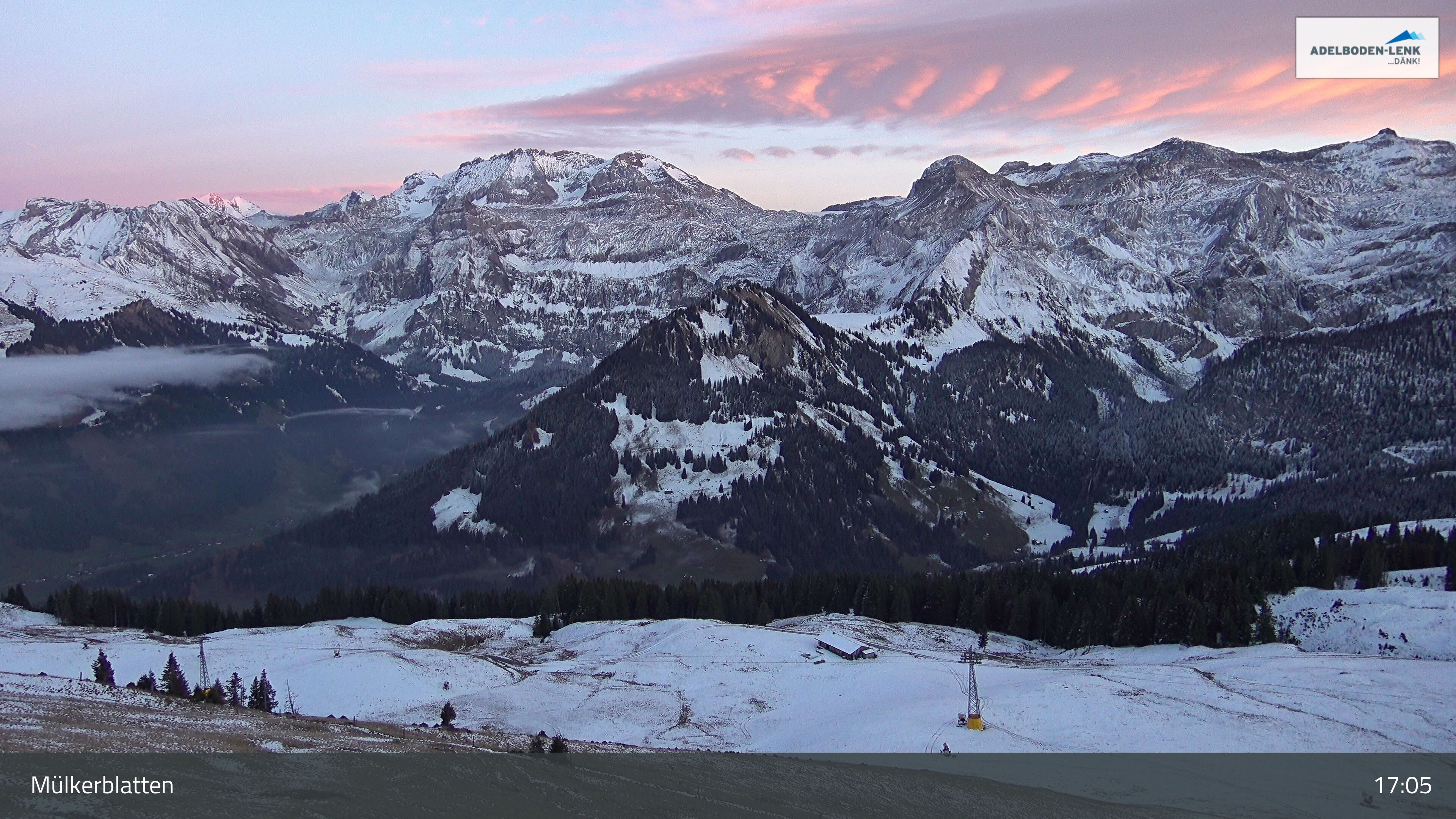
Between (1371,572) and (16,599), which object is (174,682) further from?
(1371,572)

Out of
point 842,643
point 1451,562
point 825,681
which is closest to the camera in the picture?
point 825,681

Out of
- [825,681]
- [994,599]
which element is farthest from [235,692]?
[994,599]

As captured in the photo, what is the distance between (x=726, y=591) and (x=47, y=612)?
103 m

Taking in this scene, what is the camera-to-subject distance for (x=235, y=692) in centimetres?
10156

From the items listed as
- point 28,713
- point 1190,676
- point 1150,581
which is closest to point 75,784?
point 28,713

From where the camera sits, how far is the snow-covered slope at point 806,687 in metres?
92.3

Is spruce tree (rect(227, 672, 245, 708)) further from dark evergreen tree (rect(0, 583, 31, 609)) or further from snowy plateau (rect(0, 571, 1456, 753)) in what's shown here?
dark evergreen tree (rect(0, 583, 31, 609))

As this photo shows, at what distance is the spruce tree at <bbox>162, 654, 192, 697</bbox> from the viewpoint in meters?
93.6

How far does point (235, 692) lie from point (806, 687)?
55.0 m

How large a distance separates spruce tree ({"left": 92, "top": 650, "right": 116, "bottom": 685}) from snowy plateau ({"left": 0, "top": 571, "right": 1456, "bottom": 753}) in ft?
17.0

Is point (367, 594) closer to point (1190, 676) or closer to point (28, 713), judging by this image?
point (28, 713)

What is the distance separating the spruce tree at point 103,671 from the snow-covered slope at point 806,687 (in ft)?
20.2

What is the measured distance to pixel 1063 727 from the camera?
93.8 m
